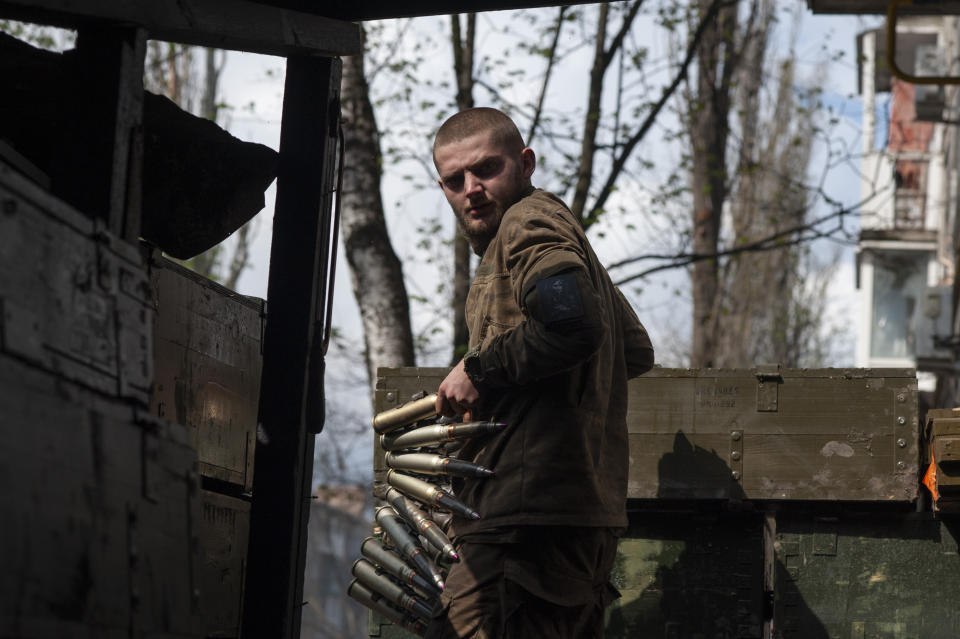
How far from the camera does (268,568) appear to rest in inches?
168

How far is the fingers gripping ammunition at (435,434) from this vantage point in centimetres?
423

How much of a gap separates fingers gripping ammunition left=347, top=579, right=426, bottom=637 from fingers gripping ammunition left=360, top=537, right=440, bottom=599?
122mm

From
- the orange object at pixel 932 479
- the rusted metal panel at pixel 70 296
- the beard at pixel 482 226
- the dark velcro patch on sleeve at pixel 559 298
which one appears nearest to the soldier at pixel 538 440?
the dark velcro patch on sleeve at pixel 559 298

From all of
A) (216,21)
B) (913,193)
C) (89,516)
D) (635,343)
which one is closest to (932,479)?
(635,343)

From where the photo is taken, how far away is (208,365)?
4.74 metres

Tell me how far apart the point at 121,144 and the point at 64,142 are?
0.17 metres

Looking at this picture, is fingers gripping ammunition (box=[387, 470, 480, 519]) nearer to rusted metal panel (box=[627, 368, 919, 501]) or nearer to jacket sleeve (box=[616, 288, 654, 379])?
jacket sleeve (box=[616, 288, 654, 379])

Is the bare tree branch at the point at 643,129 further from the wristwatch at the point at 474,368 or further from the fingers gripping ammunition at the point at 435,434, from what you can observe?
the wristwatch at the point at 474,368

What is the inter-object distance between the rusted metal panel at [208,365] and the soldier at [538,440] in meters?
0.94

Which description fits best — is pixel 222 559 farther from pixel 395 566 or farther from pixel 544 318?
pixel 544 318

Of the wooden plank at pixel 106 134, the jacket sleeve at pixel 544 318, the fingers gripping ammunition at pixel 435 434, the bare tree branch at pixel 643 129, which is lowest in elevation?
the fingers gripping ammunition at pixel 435 434

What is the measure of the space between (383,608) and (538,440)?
5.46 feet

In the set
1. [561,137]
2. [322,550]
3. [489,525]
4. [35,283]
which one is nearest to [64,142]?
[35,283]

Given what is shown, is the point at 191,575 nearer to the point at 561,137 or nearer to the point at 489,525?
the point at 489,525
